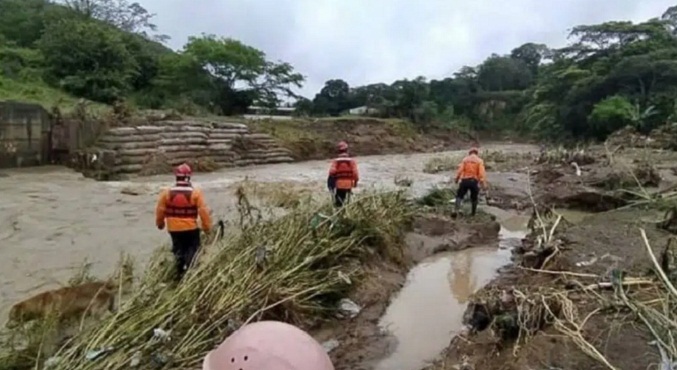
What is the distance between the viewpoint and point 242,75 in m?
39.3

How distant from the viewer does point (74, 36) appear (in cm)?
3023

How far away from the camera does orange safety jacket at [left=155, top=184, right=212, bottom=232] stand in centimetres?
748

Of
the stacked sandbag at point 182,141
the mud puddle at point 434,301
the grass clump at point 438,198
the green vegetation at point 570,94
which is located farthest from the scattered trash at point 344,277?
the green vegetation at point 570,94

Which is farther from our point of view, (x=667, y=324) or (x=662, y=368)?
(x=667, y=324)

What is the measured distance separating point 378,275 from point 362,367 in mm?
2882

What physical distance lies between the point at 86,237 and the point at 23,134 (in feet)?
37.7

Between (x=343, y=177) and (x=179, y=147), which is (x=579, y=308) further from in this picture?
(x=179, y=147)

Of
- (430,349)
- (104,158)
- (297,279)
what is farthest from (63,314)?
(104,158)

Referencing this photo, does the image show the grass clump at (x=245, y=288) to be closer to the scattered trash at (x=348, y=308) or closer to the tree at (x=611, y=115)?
the scattered trash at (x=348, y=308)

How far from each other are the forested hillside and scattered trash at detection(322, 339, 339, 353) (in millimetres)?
21390

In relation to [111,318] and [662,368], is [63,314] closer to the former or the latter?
[111,318]

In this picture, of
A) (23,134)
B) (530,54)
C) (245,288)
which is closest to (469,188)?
(245,288)

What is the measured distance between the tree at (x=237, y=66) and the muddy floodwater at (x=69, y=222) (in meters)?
16.1

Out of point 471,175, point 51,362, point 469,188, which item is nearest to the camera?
point 51,362
